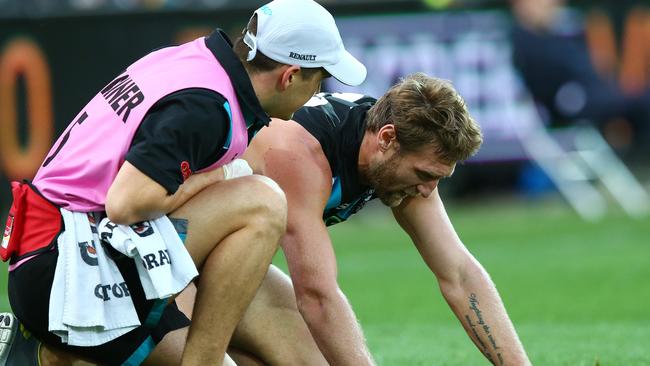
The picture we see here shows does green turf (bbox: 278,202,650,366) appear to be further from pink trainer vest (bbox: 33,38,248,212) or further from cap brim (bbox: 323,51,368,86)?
pink trainer vest (bbox: 33,38,248,212)

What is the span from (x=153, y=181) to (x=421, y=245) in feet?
5.31

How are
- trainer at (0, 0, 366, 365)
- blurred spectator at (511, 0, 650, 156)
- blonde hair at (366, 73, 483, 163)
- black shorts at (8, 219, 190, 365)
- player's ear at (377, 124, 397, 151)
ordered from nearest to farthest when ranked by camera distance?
1. trainer at (0, 0, 366, 365)
2. black shorts at (8, 219, 190, 365)
3. blonde hair at (366, 73, 483, 163)
4. player's ear at (377, 124, 397, 151)
5. blurred spectator at (511, 0, 650, 156)

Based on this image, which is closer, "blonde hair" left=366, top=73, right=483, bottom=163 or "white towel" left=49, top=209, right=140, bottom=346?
"white towel" left=49, top=209, right=140, bottom=346

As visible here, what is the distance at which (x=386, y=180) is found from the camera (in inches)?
201

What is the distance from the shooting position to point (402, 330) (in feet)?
23.6

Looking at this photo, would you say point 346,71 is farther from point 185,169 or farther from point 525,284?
point 525,284

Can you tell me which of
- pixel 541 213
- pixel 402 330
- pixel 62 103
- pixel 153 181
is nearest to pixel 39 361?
pixel 153 181

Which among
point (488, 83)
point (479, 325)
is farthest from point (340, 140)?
point (488, 83)

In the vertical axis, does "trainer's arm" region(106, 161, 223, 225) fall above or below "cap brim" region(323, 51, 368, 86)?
below

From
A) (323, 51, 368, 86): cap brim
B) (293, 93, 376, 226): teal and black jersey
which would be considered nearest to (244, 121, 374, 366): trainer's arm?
(293, 93, 376, 226): teal and black jersey

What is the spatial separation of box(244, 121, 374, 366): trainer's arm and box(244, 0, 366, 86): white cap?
0.49 meters

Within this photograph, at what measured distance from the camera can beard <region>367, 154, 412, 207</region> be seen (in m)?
5.06

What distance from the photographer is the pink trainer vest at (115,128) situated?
4.26 m

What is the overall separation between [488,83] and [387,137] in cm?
774
